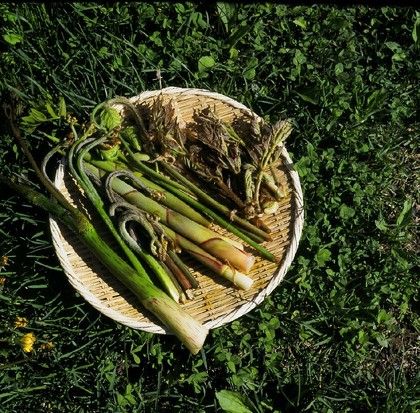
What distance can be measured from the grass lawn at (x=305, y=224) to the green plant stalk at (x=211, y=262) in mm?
427

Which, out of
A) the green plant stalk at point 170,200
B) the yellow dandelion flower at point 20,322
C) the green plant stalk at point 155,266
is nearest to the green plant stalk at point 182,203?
the green plant stalk at point 170,200

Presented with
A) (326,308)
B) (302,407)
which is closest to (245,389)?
(302,407)

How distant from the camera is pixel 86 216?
3.70 metres

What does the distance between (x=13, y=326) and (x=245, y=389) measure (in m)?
1.43

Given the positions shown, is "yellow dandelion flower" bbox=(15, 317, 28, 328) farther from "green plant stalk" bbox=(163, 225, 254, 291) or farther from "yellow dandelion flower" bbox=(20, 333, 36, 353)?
"green plant stalk" bbox=(163, 225, 254, 291)

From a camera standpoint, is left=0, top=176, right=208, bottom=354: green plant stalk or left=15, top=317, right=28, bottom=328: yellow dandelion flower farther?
left=15, top=317, right=28, bottom=328: yellow dandelion flower

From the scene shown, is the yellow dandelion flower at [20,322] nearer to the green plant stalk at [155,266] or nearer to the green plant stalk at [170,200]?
the green plant stalk at [155,266]

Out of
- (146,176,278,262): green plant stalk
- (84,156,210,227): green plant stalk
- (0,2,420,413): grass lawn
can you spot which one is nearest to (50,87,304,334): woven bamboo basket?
(146,176,278,262): green plant stalk

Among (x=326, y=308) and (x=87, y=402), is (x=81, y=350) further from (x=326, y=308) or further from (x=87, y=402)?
(x=326, y=308)

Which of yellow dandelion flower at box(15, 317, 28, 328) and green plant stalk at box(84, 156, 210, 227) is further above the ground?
green plant stalk at box(84, 156, 210, 227)

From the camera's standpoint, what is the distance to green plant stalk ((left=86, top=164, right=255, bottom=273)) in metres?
3.57

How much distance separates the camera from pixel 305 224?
4.12m

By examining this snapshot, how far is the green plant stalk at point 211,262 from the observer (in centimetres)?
358

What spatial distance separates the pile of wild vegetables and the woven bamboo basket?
0.26ft
